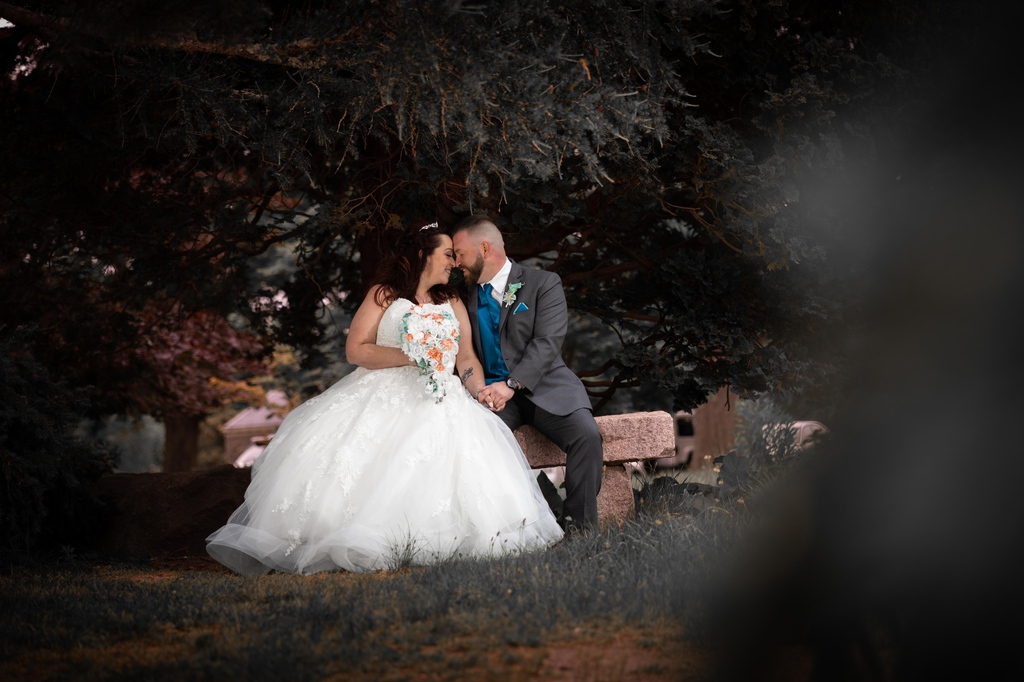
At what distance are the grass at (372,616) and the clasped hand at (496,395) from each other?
102cm

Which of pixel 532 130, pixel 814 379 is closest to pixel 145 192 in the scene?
pixel 532 130

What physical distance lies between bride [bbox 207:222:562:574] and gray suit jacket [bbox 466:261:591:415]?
31 centimetres

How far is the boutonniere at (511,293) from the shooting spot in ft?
18.3

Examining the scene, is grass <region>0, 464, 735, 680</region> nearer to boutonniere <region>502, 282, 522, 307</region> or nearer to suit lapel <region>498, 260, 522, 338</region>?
suit lapel <region>498, 260, 522, 338</region>

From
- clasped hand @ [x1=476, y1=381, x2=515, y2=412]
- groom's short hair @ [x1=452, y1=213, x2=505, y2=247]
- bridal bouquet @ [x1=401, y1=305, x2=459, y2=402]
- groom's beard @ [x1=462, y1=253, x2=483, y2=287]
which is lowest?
clasped hand @ [x1=476, y1=381, x2=515, y2=412]

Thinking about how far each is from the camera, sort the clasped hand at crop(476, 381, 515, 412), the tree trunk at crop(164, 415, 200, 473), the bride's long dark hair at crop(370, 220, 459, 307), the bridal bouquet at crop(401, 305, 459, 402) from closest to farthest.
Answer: the bridal bouquet at crop(401, 305, 459, 402)
the clasped hand at crop(476, 381, 515, 412)
the bride's long dark hair at crop(370, 220, 459, 307)
the tree trunk at crop(164, 415, 200, 473)

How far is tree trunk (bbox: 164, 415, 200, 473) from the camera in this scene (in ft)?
46.3

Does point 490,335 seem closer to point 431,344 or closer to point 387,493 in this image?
point 431,344

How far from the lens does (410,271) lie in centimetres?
552

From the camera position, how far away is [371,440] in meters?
5.07

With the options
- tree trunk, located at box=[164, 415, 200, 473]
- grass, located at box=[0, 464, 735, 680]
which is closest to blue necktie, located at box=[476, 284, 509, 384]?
grass, located at box=[0, 464, 735, 680]

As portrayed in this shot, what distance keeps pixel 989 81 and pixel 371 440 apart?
401 centimetres

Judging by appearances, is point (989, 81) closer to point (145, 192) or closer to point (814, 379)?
point (814, 379)

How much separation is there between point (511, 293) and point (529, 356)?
45 cm
